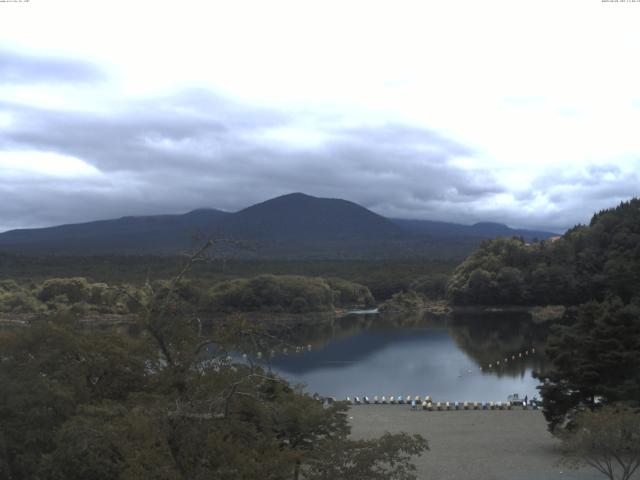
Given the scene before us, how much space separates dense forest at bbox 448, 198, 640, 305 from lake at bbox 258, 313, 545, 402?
6661 millimetres

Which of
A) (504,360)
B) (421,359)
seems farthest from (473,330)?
(504,360)

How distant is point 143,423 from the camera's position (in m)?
7.06

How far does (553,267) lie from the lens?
2502 inches

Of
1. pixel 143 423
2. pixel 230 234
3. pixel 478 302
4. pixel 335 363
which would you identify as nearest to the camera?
pixel 143 423

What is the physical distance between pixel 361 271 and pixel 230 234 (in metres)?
84.6

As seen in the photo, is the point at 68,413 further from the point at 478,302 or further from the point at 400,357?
the point at 478,302

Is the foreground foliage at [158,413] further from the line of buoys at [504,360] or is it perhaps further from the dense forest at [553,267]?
the dense forest at [553,267]

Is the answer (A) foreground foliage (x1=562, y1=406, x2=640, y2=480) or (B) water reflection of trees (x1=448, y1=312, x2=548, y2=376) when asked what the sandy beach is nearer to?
(A) foreground foliage (x1=562, y1=406, x2=640, y2=480)

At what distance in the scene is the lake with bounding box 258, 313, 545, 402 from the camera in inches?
1193

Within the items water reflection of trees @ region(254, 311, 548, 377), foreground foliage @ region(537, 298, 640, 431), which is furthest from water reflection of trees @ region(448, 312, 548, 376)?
foreground foliage @ region(537, 298, 640, 431)

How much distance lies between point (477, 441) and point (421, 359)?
67.8 ft

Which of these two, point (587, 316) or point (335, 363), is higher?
point (587, 316)

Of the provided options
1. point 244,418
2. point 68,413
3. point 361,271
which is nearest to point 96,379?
point 68,413

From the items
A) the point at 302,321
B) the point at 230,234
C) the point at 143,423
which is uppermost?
the point at 230,234
